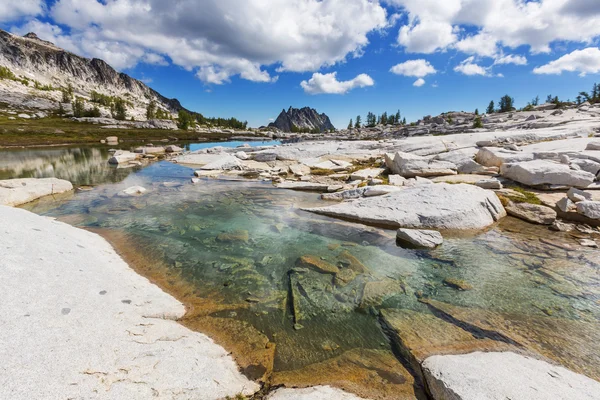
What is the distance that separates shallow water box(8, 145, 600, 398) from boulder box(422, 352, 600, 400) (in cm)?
99

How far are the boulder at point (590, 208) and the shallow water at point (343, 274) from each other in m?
2.32

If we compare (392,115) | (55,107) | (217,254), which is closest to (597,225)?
(217,254)

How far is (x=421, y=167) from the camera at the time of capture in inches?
878

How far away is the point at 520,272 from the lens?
9.02m

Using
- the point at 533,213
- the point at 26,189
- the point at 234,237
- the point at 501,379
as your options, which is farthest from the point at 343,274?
the point at 26,189

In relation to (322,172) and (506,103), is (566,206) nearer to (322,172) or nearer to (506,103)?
(322,172)

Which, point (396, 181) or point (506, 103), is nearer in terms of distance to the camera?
point (396, 181)

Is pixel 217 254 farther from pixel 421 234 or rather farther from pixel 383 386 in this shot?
pixel 421 234

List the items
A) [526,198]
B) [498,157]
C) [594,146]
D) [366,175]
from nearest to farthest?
[526,198], [594,146], [498,157], [366,175]

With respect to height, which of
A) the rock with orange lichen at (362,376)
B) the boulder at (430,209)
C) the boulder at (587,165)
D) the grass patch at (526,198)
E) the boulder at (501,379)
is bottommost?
the rock with orange lichen at (362,376)

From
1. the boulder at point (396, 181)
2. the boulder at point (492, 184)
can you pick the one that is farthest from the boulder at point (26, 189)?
the boulder at point (492, 184)

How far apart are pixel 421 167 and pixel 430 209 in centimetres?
1019

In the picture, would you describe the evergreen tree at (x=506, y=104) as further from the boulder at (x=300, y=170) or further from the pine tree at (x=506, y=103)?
the boulder at (x=300, y=170)

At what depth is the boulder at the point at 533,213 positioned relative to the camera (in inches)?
508
